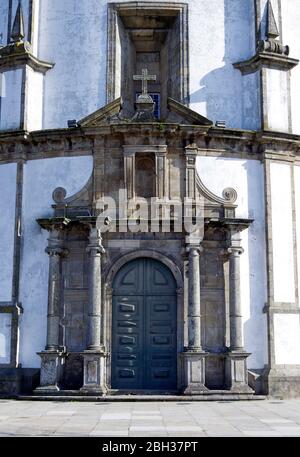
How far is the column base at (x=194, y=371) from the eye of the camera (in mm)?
16156

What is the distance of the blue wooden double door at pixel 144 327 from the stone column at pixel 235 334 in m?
1.37

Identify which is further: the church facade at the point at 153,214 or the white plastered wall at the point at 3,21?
the white plastered wall at the point at 3,21

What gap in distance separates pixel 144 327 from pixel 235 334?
222 centimetres

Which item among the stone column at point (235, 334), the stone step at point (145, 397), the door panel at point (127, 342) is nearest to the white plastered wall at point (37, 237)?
the stone step at point (145, 397)

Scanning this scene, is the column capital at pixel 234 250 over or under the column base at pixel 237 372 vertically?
over

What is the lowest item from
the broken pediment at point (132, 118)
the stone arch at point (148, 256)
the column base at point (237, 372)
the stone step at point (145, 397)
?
the stone step at point (145, 397)

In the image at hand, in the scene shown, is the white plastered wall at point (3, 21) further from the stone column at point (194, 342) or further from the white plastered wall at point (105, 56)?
the stone column at point (194, 342)

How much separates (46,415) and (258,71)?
10.5 meters

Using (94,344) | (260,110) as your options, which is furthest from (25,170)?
(260,110)

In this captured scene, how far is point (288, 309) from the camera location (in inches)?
676

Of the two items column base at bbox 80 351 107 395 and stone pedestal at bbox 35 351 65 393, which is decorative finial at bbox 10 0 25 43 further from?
column base at bbox 80 351 107 395

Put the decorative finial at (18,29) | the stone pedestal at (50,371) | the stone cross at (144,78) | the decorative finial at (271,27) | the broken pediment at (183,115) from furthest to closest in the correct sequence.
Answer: the decorative finial at (18,29) < the decorative finial at (271,27) < the stone cross at (144,78) < the broken pediment at (183,115) < the stone pedestal at (50,371)

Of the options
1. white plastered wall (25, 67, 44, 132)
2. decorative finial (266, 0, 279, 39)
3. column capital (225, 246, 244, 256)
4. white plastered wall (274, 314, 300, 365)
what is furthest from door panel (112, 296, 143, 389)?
decorative finial (266, 0, 279, 39)

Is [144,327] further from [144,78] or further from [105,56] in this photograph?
[105,56]
